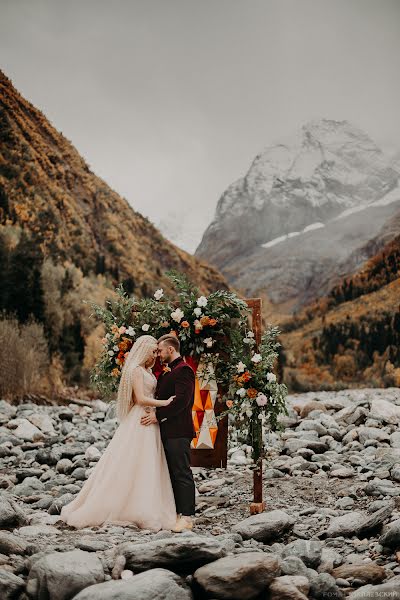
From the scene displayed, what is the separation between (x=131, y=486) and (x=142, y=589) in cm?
283

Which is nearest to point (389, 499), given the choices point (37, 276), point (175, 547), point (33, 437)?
point (175, 547)

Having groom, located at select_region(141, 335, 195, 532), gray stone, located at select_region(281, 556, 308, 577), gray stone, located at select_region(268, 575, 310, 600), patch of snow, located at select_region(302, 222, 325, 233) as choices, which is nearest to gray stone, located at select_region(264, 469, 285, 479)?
groom, located at select_region(141, 335, 195, 532)

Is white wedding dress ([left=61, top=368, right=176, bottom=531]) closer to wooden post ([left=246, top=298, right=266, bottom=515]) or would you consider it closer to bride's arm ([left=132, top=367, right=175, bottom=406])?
bride's arm ([left=132, top=367, right=175, bottom=406])

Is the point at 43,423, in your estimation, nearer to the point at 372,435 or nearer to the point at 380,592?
the point at 372,435

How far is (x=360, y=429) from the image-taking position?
10.2 m

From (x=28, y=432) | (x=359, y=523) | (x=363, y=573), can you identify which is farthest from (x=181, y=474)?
(x=28, y=432)

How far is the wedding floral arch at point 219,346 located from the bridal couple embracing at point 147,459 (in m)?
0.74

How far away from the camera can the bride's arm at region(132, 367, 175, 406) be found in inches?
257

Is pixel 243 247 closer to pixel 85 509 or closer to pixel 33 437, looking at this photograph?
pixel 33 437

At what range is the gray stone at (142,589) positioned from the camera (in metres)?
3.62

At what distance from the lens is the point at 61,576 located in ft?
12.9

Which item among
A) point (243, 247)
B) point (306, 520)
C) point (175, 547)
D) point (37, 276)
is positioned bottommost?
point (306, 520)

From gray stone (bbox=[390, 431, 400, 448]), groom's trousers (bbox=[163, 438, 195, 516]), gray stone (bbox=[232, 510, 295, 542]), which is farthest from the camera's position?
gray stone (bbox=[390, 431, 400, 448])

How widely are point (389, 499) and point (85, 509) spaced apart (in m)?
3.19
